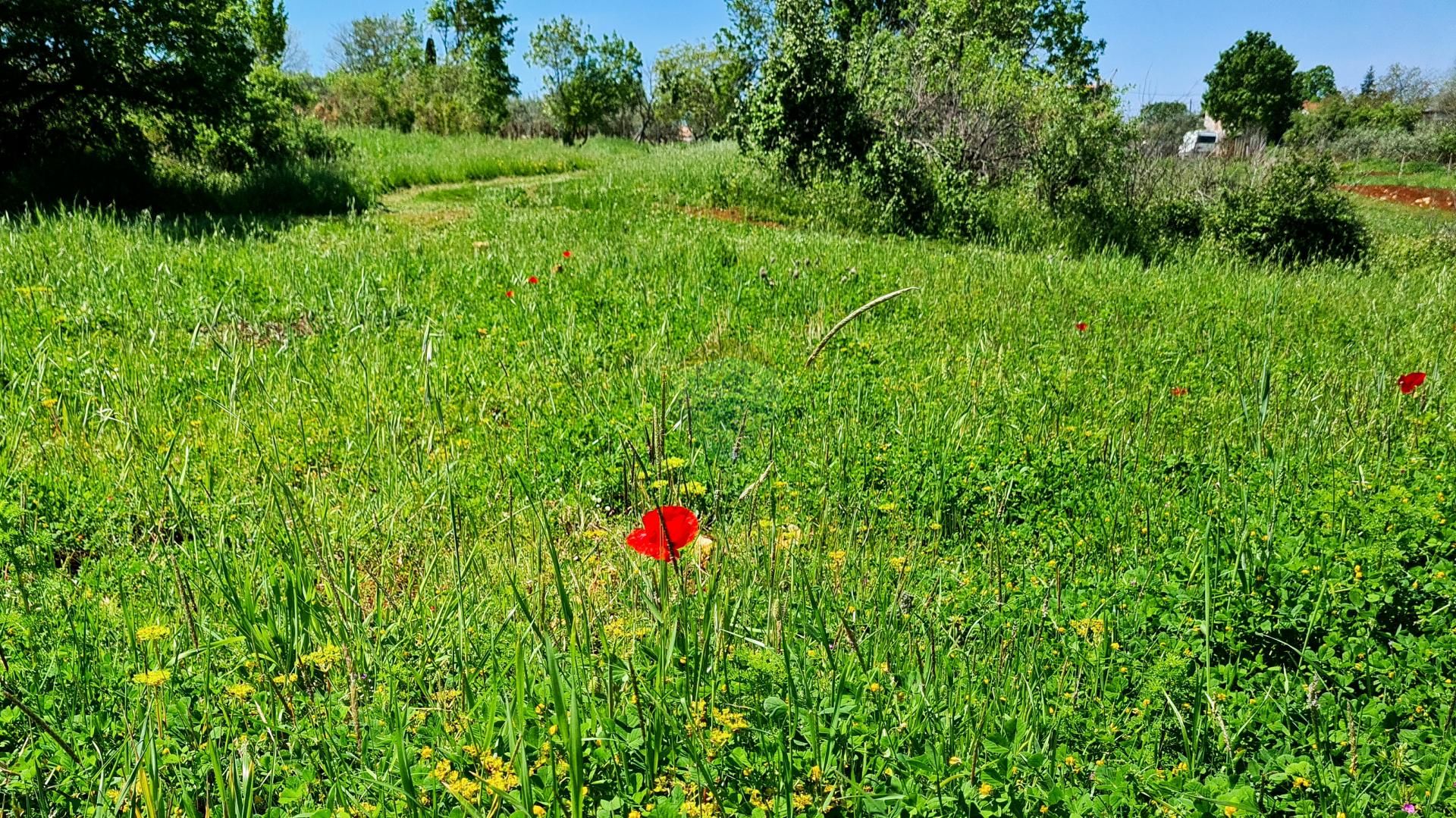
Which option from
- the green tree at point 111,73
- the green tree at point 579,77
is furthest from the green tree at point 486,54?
the green tree at point 111,73

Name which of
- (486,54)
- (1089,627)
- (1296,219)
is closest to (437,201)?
(1089,627)

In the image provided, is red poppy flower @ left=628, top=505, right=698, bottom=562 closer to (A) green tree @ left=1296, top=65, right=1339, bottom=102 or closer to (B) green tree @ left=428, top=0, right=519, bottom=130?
(B) green tree @ left=428, top=0, right=519, bottom=130

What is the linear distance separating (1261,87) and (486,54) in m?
63.4

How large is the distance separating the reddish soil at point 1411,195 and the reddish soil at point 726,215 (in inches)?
1246

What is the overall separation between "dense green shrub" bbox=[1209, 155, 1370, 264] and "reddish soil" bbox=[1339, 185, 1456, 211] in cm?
2467

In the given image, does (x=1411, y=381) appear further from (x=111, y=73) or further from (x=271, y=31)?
(x=271, y=31)

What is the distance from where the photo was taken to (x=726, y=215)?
42.3ft

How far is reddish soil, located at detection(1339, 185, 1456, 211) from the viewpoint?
32031 millimetres

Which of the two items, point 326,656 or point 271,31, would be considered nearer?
point 326,656

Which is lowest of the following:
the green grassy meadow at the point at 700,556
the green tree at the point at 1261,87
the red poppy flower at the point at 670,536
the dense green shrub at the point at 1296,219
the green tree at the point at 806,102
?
the green grassy meadow at the point at 700,556

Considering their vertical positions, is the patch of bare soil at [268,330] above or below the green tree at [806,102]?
below

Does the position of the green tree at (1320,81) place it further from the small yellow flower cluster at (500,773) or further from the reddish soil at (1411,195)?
the small yellow flower cluster at (500,773)

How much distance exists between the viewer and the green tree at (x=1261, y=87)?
65.2 metres

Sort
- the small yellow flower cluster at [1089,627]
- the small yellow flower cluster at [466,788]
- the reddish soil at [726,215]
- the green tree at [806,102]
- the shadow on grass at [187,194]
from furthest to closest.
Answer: the green tree at [806,102] → the reddish soil at [726,215] → the shadow on grass at [187,194] → the small yellow flower cluster at [1089,627] → the small yellow flower cluster at [466,788]
